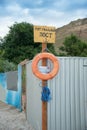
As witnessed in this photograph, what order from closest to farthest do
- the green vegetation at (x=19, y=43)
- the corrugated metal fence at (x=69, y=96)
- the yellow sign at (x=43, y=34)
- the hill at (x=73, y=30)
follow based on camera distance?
the yellow sign at (x=43, y=34)
the corrugated metal fence at (x=69, y=96)
the green vegetation at (x=19, y=43)
the hill at (x=73, y=30)

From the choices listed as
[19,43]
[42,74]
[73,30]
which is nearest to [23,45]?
[19,43]

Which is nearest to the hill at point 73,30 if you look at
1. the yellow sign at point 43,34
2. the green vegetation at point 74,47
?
the green vegetation at point 74,47

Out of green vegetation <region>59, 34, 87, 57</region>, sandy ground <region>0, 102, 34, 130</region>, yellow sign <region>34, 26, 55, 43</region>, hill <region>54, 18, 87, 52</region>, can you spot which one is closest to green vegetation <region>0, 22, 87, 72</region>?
green vegetation <region>59, 34, 87, 57</region>

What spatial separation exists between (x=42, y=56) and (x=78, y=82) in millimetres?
2688

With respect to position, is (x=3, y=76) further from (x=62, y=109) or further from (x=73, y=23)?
(x=73, y=23)

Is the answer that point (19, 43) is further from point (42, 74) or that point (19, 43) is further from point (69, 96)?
point (42, 74)

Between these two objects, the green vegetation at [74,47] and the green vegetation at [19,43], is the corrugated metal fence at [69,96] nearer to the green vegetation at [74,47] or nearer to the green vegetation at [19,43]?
the green vegetation at [74,47]

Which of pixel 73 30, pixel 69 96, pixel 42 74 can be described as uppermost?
pixel 73 30

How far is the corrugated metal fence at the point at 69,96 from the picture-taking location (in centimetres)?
961

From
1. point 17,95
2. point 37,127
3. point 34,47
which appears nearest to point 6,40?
point 34,47

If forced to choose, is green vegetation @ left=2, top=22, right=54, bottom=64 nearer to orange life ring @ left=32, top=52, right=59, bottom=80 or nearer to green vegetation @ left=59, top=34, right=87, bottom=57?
green vegetation @ left=59, top=34, right=87, bottom=57

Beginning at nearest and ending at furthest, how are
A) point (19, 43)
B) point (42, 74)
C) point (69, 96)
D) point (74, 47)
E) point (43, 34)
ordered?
point (42, 74), point (43, 34), point (69, 96), point (74, 47), point (19, 43)

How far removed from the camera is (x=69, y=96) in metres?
9.70

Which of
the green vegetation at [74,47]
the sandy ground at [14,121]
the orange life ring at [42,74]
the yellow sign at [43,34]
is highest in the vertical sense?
the green vegetation at [74,47]
